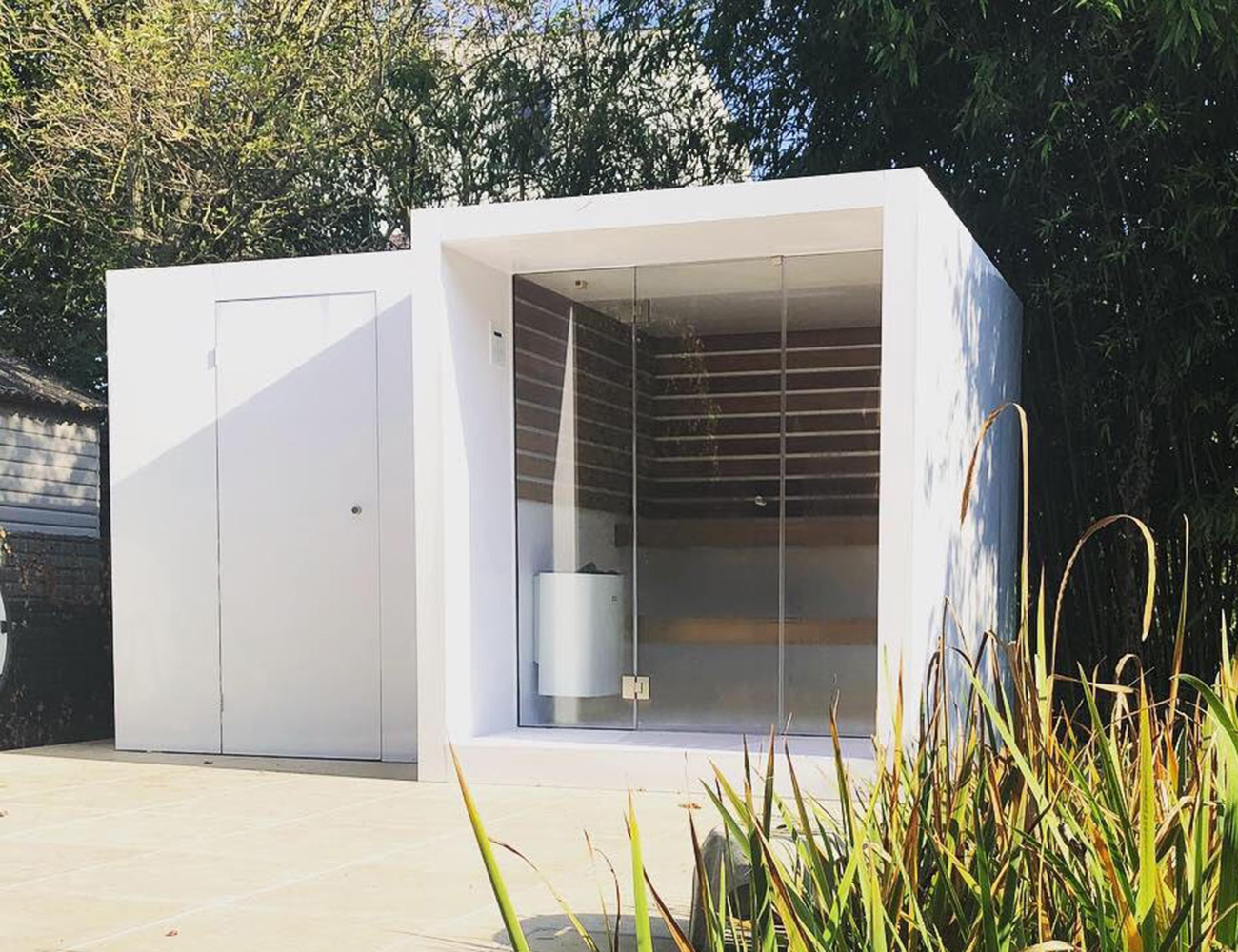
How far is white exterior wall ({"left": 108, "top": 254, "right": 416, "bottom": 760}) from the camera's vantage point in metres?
7.91

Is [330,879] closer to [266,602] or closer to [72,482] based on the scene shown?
[266,602]

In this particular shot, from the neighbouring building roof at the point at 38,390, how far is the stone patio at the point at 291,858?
2774 mm

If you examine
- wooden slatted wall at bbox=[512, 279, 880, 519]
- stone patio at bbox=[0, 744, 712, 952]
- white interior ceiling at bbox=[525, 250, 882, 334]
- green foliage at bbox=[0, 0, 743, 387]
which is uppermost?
green foliage at bbox=[0, 0, 743, 387]

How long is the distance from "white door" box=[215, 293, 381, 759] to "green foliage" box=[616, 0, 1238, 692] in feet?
12.0

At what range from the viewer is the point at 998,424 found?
8156mm

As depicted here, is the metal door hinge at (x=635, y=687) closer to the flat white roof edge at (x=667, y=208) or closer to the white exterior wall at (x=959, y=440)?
the white exterior wall at (x=959, y=440)

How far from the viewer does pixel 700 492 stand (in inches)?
290

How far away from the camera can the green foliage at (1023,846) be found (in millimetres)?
1722

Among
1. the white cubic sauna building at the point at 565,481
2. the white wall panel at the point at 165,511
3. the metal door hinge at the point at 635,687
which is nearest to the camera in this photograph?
the white cubic sauna building at the point at 565,481

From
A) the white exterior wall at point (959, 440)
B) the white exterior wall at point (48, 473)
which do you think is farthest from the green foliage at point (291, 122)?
the white exterior wall at point (959, 440)

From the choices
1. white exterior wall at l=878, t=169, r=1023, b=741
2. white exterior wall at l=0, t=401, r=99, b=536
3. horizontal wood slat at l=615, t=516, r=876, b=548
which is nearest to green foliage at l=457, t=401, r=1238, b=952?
white exterior wall at l=878, t=169, r=1023, b=741

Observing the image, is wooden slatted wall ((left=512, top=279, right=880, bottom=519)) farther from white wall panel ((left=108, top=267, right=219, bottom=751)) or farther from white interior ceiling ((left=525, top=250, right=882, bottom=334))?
white wall panel ((left=108, top=267, right=219, bottom=751))

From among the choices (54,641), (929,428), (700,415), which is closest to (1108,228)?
(929,428)

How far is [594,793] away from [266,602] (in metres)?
2.30
